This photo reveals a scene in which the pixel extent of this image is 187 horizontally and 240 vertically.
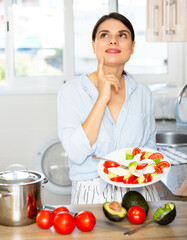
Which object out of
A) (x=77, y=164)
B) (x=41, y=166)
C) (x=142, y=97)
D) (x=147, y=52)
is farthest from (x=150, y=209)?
(x=147, y=52)

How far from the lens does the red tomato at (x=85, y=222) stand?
49.8 inches

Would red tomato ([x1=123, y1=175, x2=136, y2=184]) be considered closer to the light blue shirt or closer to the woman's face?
the light blue shirt

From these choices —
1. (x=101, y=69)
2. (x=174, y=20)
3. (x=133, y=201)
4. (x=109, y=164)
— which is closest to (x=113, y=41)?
(x=101, y=69)

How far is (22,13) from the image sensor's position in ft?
12.6

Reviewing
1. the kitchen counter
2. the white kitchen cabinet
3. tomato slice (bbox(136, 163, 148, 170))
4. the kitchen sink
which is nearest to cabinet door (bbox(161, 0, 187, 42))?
the white kitchen cabinet

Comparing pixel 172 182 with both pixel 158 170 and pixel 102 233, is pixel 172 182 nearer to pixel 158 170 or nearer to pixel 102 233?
pixel 158 170

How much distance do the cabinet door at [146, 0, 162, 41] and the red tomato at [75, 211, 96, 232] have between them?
86.2 inches

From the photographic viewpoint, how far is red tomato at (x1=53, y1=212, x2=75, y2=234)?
125 cm

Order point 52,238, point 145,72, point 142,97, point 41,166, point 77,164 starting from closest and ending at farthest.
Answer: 1. point 52,238
2. point 77,164
3. point 142,97
4. point 41,166
5. point 145,72

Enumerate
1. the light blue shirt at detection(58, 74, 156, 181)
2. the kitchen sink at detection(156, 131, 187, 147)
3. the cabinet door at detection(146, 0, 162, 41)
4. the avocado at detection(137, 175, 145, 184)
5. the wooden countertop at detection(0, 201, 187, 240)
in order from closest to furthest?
the wooden countertop at detection(0, 201, 187, 240) → the avocado at detection(137, 175, 145, 184) → the light blue shirt at detection(58, 74, 156, 181) → the kitchen sink at detection(156, 131, 187, 147) → the cabinet door at detection(146, 0, 162, 41)

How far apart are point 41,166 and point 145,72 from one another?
4.29ft

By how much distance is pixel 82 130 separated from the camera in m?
1.77

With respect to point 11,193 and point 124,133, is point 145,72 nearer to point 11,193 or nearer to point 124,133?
point 124,133

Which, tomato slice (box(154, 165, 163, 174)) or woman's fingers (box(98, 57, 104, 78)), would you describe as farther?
woman's fingers (box(98, 57, 104, 78))
